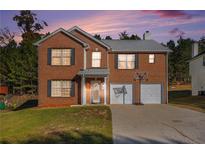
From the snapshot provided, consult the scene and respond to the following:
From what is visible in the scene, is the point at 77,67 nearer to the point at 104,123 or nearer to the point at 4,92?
the point at 104,123

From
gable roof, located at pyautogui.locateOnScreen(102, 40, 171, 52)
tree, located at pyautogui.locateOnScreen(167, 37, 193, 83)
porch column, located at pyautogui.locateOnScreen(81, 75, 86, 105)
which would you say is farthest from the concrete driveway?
tree, located at pyautogui.locateOnScreen(167, 37, 193, 83)

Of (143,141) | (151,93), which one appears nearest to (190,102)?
(151,93)

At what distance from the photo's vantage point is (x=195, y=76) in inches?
1556

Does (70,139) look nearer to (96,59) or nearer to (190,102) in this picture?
(96,59)

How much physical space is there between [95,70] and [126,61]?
3.18m

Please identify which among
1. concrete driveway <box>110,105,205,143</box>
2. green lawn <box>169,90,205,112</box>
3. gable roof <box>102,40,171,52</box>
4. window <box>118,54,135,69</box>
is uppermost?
gable roof <box>102,40,171,52</box>

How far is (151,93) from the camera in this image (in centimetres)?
2881

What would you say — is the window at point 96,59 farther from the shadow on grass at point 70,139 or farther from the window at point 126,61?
the shadow on grass at point 70,139

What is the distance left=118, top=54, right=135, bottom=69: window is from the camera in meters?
28.6

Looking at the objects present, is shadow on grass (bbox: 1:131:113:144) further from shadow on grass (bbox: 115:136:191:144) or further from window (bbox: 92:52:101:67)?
window (bbox: 92:52:101:67)

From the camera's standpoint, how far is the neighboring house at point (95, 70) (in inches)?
1056

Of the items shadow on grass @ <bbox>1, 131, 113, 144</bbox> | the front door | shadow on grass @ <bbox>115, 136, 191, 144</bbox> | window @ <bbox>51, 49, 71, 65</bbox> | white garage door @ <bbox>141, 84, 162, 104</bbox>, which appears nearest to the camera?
shadow on grass @ <bbox>115, 136, 191, 144</bbox>

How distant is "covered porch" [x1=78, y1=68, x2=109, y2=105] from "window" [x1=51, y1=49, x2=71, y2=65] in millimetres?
1626

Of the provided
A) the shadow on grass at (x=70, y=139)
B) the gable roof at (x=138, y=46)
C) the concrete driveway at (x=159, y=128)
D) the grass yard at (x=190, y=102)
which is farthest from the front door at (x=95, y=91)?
the shadow on grass at (x=70, y=139)
